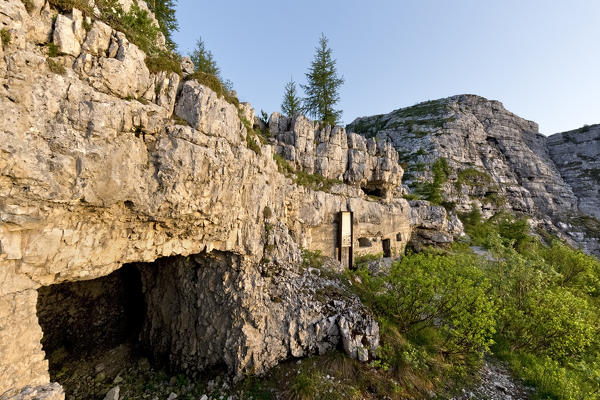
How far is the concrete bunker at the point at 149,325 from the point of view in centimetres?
1061

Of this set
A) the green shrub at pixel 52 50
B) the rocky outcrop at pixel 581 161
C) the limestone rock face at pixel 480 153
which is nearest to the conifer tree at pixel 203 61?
the green shrub at pixel 52 50

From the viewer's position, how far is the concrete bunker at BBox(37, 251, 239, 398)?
10609 millimetres

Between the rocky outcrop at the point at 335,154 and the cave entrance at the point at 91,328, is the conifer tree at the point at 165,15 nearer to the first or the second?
the rocky outcrop at the point at 335,154

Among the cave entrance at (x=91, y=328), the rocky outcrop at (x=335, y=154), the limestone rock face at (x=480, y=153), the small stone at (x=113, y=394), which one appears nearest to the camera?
the small stone at (x=113, y=394)

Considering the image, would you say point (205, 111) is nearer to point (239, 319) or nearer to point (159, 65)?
point (159, 65)

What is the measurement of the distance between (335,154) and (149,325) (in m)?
19.8

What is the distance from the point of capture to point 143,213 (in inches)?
312

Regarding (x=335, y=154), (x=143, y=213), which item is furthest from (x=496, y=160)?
(x=143, y=213)

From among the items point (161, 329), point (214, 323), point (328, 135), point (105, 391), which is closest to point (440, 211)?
point (328, 135)

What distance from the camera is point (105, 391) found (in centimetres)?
995

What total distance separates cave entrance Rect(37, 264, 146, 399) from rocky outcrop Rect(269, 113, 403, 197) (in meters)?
15.4

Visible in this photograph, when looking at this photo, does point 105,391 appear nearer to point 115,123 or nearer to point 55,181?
point 55,181

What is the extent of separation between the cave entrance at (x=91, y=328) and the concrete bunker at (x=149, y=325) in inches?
1.5

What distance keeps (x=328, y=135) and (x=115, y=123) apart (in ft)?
61.7
